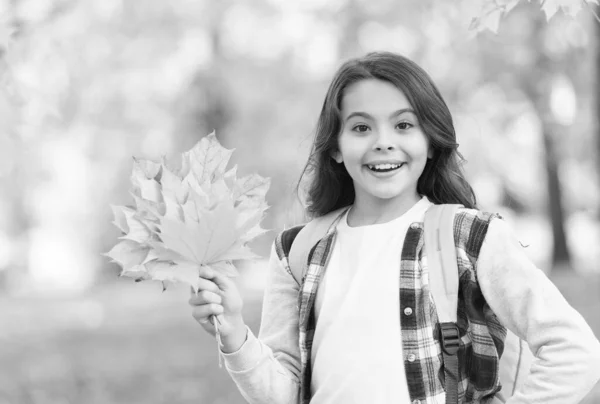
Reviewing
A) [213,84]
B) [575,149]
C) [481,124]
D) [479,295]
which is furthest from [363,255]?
[575,149]

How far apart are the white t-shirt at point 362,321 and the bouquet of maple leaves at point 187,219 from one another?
0.28 meters

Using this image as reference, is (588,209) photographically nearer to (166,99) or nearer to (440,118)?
(166,99)

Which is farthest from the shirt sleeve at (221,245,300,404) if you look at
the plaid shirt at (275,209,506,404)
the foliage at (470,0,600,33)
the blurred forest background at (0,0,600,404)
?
the blurred forest background at (0,0,600,404)

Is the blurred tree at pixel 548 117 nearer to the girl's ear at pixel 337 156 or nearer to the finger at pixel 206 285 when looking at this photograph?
the girl's ear at pixel 337 156

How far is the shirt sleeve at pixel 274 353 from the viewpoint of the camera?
6.62 feet

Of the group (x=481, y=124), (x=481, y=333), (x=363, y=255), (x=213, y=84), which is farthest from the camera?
(x=213, y=84)

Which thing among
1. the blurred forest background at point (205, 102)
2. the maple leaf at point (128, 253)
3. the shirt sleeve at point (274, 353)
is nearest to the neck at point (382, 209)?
the shirt sleeve at point (274, 353)

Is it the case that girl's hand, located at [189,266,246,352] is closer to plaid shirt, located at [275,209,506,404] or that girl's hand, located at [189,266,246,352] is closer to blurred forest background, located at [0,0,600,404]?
plaid shirt, located at [275,209,506,404]

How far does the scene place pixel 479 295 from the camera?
6.27 ft

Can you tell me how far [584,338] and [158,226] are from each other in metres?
0.96

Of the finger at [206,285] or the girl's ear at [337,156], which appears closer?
the finger at [206,285]

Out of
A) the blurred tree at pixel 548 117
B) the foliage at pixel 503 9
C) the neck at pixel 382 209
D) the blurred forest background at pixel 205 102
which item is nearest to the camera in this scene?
the neck at pixel 382 209

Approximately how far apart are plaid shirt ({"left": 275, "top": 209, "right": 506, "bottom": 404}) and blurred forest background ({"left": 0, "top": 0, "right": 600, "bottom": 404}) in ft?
9.11

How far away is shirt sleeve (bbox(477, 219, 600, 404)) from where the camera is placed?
1.75m
